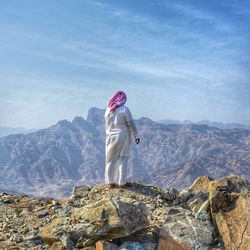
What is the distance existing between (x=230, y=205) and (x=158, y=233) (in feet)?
8.40

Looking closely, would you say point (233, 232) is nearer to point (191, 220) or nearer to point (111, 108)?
point (191, 220)

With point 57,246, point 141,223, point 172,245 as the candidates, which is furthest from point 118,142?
point 172,245

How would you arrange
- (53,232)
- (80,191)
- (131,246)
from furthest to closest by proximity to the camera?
(80,191), (53,232), (131,246)

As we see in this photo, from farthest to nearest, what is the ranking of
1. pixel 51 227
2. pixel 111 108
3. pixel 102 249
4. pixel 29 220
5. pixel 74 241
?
pixel 111 108 → pixel 29 220 → pixel 51 227 → pixel 74 241 → pixel 102 249

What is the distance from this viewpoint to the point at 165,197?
56.6 ft

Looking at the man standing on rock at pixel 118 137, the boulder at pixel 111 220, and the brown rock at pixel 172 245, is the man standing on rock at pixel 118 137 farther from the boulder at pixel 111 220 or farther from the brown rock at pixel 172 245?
the brown rock at pixel 172 245

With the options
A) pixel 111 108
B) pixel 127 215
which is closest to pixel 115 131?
pixel 111 108

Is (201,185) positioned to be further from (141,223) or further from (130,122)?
(141,223)

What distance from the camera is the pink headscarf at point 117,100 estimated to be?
690 inches

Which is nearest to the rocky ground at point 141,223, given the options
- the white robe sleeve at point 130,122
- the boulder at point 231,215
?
the boulder at point 231,215

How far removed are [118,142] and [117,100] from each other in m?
1.62

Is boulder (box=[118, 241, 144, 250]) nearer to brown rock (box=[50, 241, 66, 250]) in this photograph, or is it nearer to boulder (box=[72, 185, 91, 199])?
brown rock (box=[50, 241, 66, 250])

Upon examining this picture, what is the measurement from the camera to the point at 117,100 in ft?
57.7

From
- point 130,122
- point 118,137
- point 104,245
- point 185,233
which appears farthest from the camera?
point 118,137
